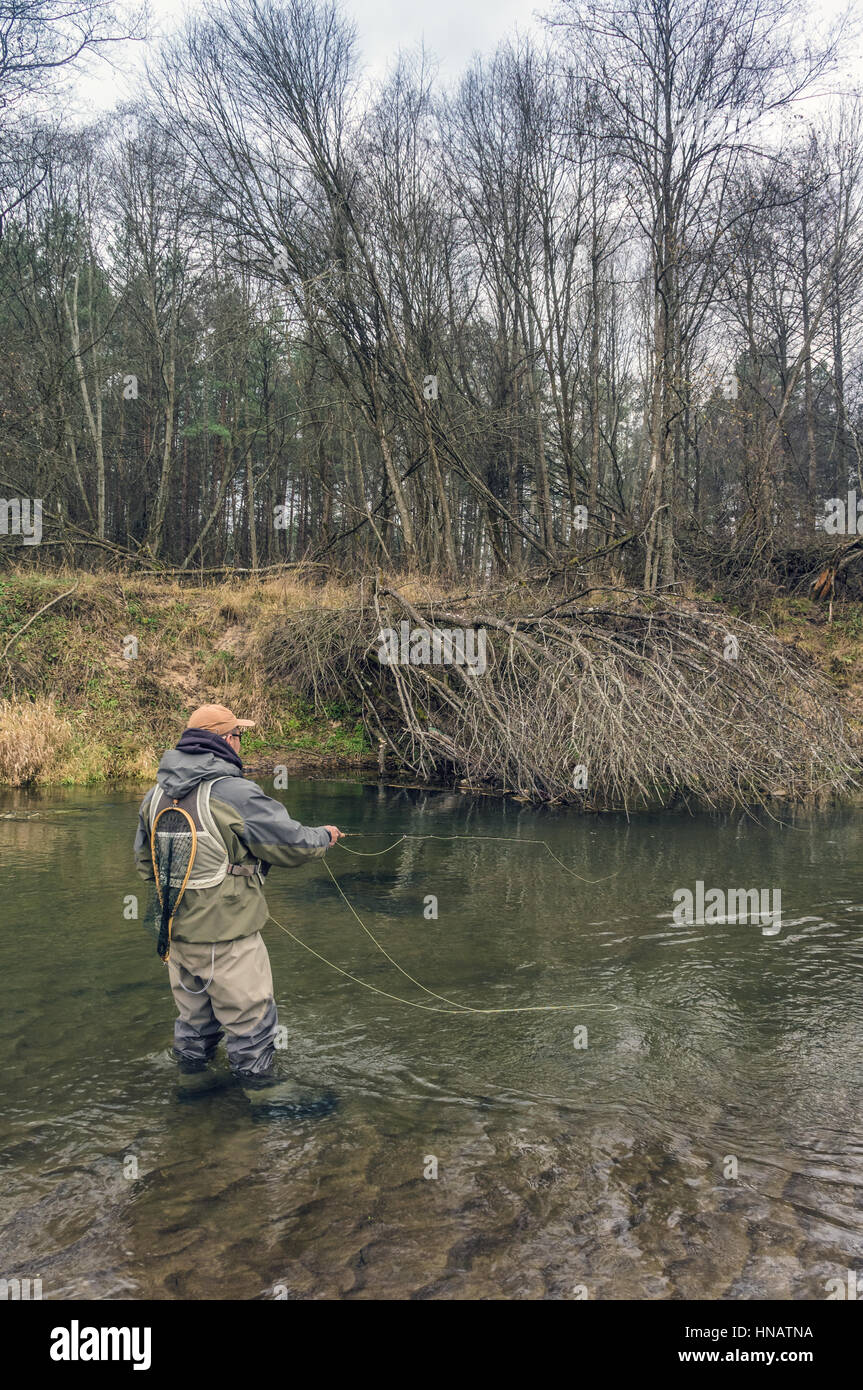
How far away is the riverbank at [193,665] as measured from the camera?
49.4 ft

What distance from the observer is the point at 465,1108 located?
4.78 meters

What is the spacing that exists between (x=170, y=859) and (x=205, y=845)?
0.63 ft

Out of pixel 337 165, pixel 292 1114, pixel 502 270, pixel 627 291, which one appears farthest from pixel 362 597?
pixel 627 291

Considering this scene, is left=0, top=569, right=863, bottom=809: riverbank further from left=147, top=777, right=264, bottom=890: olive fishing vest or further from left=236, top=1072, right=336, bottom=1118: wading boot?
left=147, top=777, right=264, bottom=890: olive fishing vest

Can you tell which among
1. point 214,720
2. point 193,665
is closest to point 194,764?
point 214,720

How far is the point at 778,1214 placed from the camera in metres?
3.79

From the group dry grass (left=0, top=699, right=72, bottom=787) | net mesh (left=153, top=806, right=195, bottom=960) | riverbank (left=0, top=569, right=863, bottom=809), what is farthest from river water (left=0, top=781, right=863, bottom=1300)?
riverbank (left=0, top=569, right=863, bottom=809)

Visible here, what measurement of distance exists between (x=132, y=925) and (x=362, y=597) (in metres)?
8.79

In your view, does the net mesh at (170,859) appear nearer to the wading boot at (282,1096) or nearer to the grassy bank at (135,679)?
the wading boot at (282,1096)

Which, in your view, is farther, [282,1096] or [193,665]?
[193,665]

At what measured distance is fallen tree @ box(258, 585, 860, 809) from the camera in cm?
1143

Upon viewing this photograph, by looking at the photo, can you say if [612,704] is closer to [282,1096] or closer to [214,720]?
[214,720]

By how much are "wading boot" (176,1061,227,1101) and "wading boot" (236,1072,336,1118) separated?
5.3 inches

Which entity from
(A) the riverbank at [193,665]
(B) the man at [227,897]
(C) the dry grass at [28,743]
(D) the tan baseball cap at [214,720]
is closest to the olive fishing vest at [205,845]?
(B) the man at [227,897]
